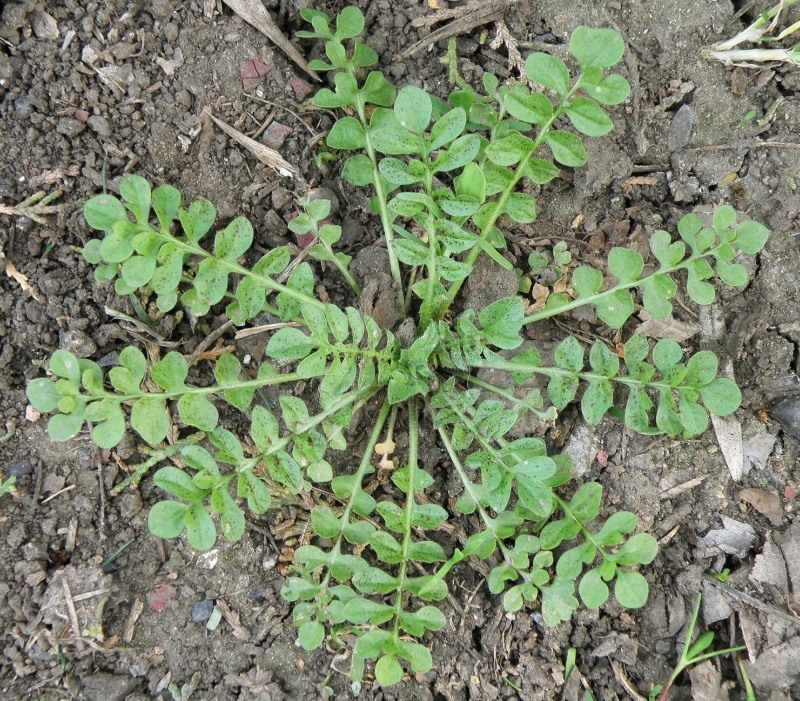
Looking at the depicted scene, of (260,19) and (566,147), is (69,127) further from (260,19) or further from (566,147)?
(566,147)

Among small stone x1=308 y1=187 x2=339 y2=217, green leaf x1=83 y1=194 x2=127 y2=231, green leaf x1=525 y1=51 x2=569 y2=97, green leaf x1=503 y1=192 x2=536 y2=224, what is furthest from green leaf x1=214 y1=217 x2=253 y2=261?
green leaf x1=525 y1=51 x2=569 y2=97

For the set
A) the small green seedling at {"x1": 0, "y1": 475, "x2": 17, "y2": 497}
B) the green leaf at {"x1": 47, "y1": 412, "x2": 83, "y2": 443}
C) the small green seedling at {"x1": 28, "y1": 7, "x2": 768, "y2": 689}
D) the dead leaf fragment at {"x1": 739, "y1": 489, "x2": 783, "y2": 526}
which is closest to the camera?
the green leaf at {"x1": 47, "y1": 412, "x2": 83, "y2": 443}

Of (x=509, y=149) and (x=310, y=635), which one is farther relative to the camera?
(x=509, y=149)

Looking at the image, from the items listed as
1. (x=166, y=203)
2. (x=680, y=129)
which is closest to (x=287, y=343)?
(x=166, y=203)

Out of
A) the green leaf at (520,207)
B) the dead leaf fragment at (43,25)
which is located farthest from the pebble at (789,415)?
the dead leaf fragment at (43,25)

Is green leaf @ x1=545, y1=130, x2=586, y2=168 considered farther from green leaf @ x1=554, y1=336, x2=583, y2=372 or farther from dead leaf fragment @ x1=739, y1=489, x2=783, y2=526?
dead leaf fragment @ x1=739, y1=489, x2=783, y2=526

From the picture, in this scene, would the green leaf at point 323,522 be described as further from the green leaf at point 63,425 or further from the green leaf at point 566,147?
the green leaf at point 566,147

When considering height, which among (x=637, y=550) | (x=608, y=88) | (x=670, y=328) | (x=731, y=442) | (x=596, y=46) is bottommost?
(x=637, y=550)
